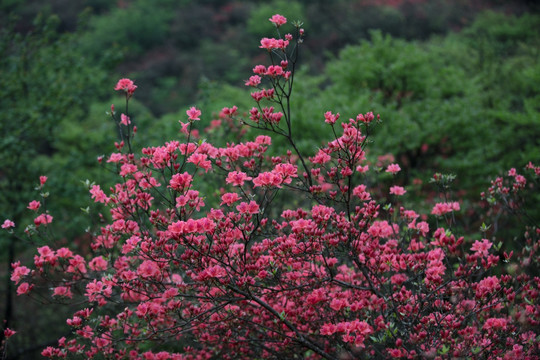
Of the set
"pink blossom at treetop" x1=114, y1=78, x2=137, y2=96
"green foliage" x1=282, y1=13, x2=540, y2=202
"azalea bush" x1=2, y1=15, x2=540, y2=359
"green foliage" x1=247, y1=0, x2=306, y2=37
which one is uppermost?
"green foliage" x1=247, y1=0, x2=306, y2=37

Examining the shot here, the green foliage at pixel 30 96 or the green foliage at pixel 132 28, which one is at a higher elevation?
the green foliage at pixel 132 28

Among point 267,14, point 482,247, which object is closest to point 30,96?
point 482,247

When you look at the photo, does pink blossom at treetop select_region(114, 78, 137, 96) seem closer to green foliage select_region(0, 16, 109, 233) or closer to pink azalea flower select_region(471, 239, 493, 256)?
pink azalea flower select_region(471, 239, 493, 256)

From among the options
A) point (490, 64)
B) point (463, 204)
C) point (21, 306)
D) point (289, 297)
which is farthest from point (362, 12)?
point (289, 297)

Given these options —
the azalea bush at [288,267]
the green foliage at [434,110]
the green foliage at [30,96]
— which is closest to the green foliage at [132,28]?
the green foliage at [30,96]

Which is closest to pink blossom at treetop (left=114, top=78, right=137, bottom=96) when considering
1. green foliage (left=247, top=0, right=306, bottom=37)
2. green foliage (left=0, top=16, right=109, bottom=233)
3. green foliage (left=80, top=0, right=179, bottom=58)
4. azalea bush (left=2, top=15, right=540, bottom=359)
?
azalea bush (left=2, top=15, right=540, bottom=359)

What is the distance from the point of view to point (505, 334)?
2785 millimetres

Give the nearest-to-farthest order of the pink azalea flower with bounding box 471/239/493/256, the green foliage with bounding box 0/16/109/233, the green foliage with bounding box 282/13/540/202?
the pink azalea flower with bounding box 471/239/493/256 → the green foliage with bounding box 0/16/109/233 → the green foliage with bounding box 282/13/540/202

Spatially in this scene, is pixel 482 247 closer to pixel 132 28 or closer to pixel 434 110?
pixel 434 110

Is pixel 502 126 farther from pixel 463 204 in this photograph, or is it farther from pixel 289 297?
pixel 289 297

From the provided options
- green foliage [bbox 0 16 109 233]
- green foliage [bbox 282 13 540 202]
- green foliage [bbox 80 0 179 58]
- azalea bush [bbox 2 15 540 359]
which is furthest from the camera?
green foliage [bbox 80 0 179 58]

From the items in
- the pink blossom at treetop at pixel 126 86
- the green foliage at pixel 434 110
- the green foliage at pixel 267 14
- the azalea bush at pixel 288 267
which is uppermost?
the green foliage at pixel 267 14

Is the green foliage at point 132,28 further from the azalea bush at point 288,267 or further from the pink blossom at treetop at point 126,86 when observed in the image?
the azalea bush at point 288,267

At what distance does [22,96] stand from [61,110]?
0.86 meters
